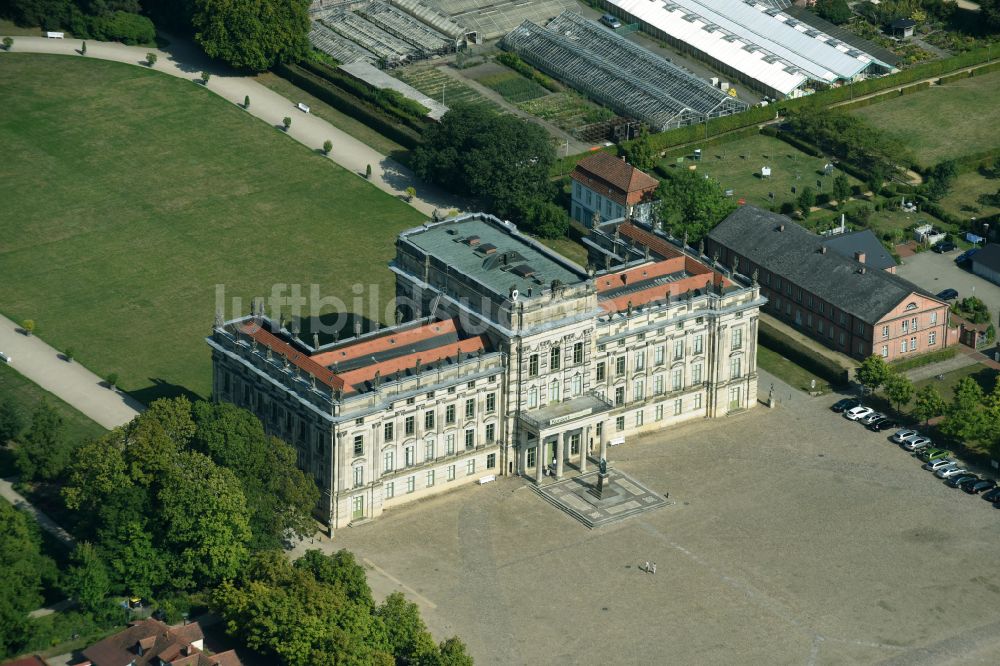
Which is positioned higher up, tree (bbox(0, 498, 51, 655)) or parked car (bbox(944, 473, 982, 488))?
tree (bbox(0, 498, 51, 655))

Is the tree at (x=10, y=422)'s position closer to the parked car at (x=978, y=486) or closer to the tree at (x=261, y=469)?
the tree at (x=261, y=469)

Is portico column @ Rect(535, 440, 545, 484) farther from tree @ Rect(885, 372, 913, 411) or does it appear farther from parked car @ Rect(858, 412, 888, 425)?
tree @ Rect(885, 372, 913, 411)

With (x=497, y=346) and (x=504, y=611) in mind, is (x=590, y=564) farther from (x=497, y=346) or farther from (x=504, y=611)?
(x=497, y=346)

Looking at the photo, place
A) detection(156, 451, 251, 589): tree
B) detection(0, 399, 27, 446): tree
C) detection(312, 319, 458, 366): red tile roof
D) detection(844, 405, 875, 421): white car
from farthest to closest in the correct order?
detection(844, 405, 875, 421): white car → detection(0, 399, 27, 446): tree → detection(312, 319, 458, 366): red tile roof → detection(156, 451, 251, 589): tree

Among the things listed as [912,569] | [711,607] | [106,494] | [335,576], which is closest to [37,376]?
[106,494]

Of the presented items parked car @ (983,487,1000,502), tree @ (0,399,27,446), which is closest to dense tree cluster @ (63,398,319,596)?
tree @ (0,399,27,446)

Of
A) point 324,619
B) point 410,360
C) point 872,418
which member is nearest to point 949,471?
point 872,418
